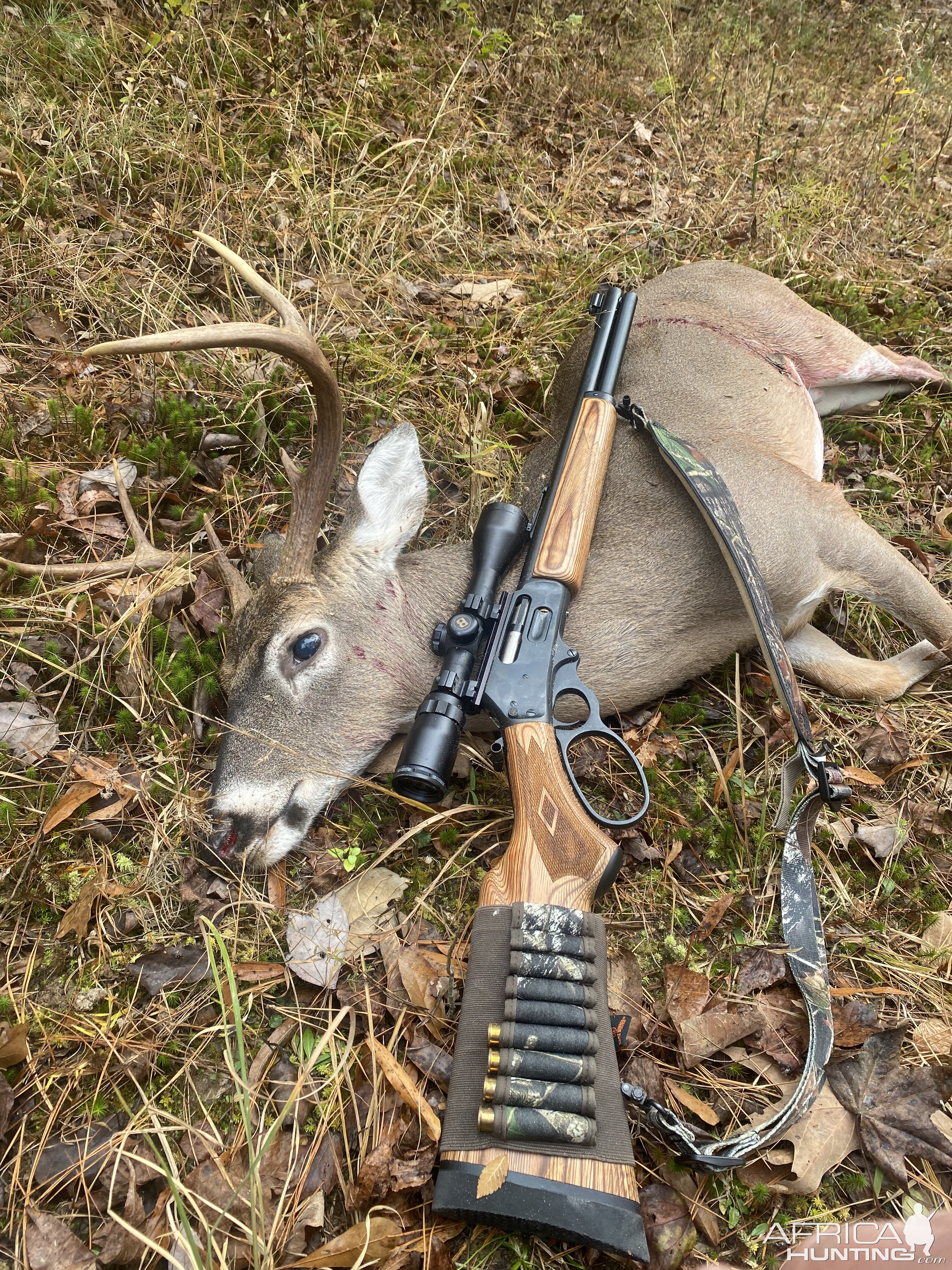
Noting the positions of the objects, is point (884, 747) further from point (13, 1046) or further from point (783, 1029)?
point (13, 1046)

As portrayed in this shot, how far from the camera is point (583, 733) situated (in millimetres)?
3158

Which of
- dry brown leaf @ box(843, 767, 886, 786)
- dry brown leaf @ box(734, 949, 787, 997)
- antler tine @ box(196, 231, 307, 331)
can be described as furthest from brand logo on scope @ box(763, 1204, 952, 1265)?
antler tine @ box(196, 231, 307, 331)

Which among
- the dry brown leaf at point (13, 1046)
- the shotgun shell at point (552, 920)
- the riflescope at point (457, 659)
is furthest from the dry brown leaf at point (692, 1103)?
the dry brown leaf at point (13, 1046)

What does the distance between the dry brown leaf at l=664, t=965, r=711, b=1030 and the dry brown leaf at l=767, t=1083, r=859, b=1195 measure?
43cm

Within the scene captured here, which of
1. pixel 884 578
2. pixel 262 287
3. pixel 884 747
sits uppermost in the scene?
pixel 262 287

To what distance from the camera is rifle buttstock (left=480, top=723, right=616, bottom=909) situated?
2.77 metres

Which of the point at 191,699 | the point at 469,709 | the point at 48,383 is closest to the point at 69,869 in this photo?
the point at 191,699

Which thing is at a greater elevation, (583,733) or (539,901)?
(583,733)

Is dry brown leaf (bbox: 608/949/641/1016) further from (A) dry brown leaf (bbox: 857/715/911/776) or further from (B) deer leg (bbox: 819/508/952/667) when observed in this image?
(B) deer leg (bbox: 819/508/952/667)

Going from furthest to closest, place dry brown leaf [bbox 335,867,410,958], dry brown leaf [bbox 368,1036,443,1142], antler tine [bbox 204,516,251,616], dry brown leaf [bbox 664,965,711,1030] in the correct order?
antler tine [bbox 204,516,251,616] < dry brown leaf [bbox 335,867,410,958] < dry brown leaf [bbox 664,965,711,1030] < dry brown leaf [bbox 368,1036,443,1142]

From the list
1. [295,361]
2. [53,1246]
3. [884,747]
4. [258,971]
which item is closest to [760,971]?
[884,747]

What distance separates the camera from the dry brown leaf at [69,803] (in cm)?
336

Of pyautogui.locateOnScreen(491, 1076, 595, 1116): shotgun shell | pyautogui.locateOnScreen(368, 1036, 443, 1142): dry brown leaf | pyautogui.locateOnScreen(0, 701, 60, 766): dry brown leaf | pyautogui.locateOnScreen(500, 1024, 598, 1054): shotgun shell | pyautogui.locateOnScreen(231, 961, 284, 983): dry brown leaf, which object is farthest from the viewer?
pyautogui.locateOnScreen(0, 701, 60, 766): dry brown leaf

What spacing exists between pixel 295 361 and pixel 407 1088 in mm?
2592
